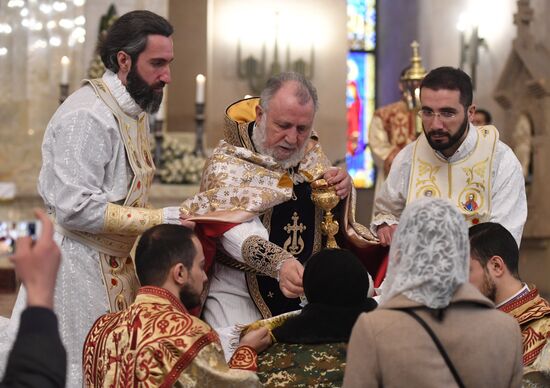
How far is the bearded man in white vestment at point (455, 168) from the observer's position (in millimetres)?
5434

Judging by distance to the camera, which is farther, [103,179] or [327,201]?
[327,201]

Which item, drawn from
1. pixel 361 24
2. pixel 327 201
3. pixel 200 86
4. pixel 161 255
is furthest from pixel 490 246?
pixel 361 24

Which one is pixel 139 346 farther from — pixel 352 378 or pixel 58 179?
pixel 58 179

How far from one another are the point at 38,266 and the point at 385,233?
3157 mm

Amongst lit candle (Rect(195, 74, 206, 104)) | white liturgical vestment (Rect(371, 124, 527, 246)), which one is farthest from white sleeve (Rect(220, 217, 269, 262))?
lit candle (Rect(195, 74, 206, 104))

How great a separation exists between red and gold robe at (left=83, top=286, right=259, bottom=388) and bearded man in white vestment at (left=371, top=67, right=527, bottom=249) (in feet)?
6.14

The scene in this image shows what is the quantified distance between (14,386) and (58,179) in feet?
7.77

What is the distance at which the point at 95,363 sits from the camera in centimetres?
393

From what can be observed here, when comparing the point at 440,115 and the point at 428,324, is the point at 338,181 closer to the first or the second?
the point at 440,115

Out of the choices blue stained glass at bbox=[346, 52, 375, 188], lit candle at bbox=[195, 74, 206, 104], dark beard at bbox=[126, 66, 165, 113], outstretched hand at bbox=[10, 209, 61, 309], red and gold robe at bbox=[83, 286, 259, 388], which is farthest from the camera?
blue stained glass at bbox=[346, 52, 375, 188]

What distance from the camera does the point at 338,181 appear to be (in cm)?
541

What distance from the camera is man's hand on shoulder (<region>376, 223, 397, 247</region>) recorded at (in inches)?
218

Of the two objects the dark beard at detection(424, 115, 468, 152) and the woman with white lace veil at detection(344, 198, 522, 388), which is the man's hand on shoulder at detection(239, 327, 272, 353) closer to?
the woman with white lace veil at detection(344, 198, 522, 388)

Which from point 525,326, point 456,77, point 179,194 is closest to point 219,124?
point 179,194
